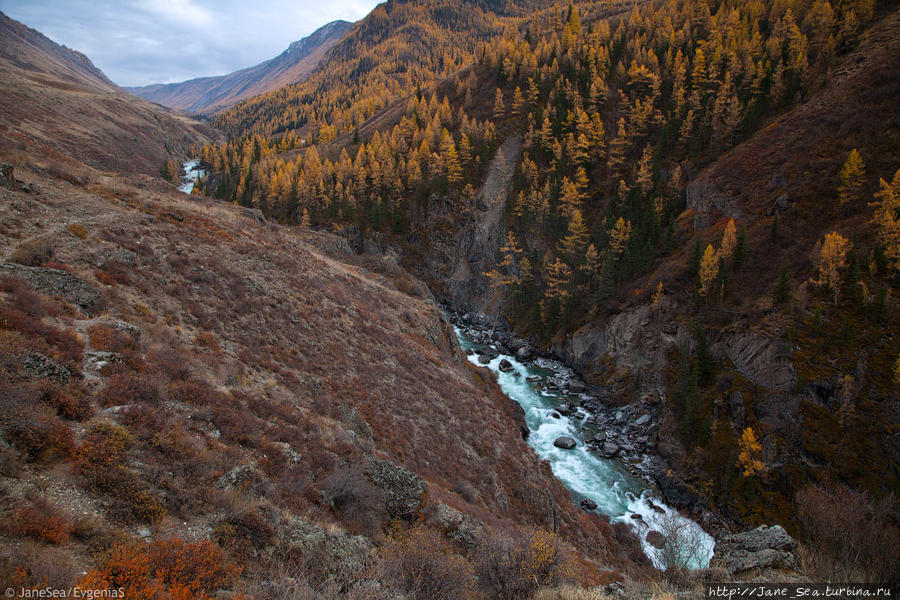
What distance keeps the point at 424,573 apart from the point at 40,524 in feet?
24.1

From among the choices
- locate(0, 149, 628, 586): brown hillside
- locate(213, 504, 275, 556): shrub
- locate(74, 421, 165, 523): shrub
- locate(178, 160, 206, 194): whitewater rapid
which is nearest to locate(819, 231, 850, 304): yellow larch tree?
locate(0, 149, 628, 586): brown hillside

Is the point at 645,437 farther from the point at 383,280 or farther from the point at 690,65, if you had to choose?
the point at 690,65

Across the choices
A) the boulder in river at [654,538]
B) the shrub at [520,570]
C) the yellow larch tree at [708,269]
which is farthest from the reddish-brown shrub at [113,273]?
the yellow larch tree at [708,269]

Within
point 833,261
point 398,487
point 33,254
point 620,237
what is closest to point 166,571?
point 398,487

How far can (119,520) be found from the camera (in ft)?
22.7

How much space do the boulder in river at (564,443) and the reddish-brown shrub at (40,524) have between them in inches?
1466

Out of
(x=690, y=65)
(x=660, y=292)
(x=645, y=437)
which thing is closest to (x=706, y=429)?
(x=645, y=437)

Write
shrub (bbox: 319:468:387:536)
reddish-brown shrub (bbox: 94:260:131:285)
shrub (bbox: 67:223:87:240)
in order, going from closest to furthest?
1. shrub (bbox: 319:468:387:536)
2. reddish-brown shrub (bbox: 94:260:131:285)
3. shrub (bbox: 67:223:87:240)

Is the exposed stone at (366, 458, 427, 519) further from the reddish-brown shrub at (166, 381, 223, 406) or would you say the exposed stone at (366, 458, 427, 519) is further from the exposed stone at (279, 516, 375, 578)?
the reddish-brown shrub at (166, 381, 223, 406)

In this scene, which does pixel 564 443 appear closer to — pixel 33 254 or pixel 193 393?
pixel 193 393

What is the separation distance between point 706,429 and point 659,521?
11.1 metres

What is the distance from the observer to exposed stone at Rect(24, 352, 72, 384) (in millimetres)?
8992

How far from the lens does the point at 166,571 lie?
Result: 6.18 m

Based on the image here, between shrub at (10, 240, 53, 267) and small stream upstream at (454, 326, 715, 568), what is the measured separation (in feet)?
111
